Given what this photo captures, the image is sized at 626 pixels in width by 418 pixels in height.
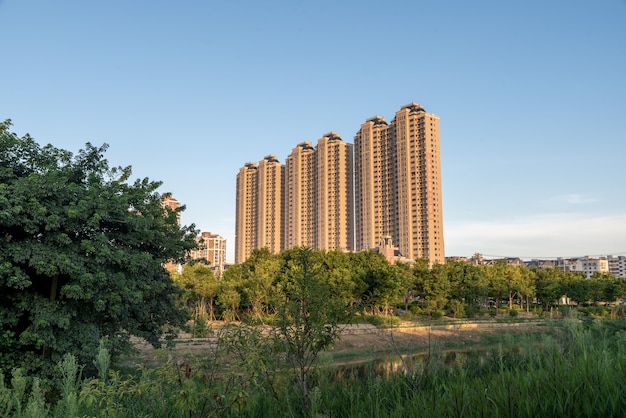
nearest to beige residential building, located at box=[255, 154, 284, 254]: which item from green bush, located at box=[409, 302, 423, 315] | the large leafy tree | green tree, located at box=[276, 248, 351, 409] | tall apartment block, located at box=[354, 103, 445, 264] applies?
tall apartment block, located at box=[354, 103, 445, 264]

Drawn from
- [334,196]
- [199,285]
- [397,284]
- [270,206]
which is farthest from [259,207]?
[397,284]

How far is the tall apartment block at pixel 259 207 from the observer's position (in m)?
132

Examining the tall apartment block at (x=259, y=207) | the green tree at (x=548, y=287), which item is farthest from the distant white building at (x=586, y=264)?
the green tree at (x=548, y=287)

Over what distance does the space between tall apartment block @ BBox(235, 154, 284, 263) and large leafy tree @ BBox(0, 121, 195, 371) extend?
377 feet

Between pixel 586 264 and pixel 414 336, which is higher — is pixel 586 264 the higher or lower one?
the higher one

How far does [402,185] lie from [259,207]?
1762 inches

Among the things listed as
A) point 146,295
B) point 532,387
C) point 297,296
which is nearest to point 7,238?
point 146,295

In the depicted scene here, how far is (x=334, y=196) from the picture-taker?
12044 centimetres

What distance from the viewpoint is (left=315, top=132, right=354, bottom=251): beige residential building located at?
392ft

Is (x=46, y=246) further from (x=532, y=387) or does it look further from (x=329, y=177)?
(x=329, y=177)

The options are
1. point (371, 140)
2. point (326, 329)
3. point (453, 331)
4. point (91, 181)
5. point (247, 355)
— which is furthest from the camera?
point (371, 140)

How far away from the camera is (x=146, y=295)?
44.4 ft

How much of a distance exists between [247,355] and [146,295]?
31.6ft

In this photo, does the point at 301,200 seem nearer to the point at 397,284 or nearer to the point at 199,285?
the point at 397,284
